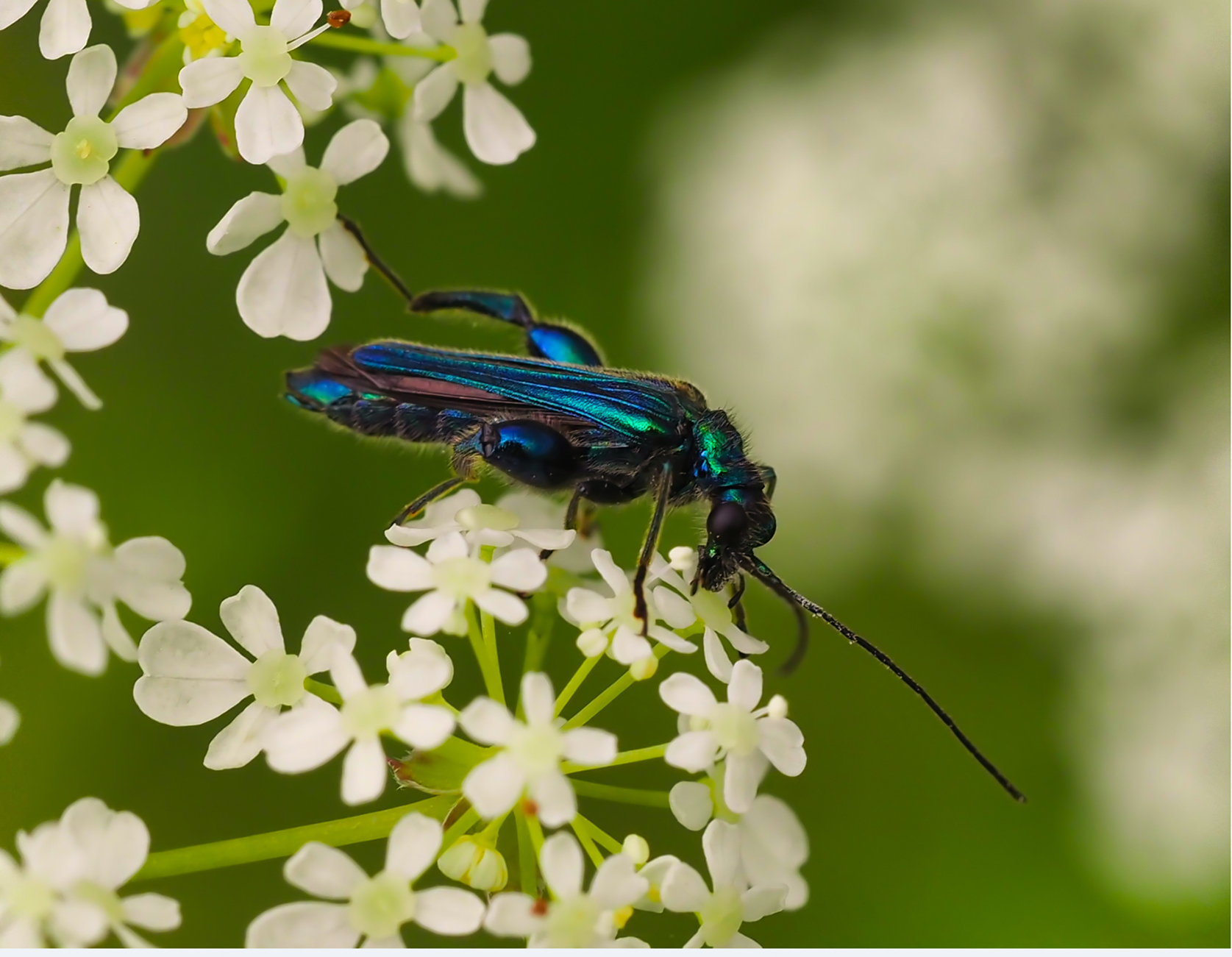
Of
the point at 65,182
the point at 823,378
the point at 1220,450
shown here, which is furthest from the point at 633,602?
the point at 1220,450

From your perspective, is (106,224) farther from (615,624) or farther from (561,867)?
(561,867)

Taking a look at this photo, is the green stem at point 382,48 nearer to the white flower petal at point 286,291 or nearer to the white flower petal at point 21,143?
the white flower petal at point 286,291

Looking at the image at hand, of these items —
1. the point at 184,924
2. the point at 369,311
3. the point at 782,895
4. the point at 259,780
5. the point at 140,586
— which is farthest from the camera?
the point at 369,311

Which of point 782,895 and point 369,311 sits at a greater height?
point 369,311

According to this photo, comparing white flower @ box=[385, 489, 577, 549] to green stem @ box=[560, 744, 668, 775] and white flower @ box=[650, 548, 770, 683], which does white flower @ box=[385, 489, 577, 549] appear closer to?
white flower @ box=[650, 548, 770, 683]

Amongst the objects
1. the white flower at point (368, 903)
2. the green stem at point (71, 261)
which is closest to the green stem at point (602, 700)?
the white flower at point (368, 903)

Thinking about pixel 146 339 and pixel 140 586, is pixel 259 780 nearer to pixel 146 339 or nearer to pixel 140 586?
pixel 146 339
